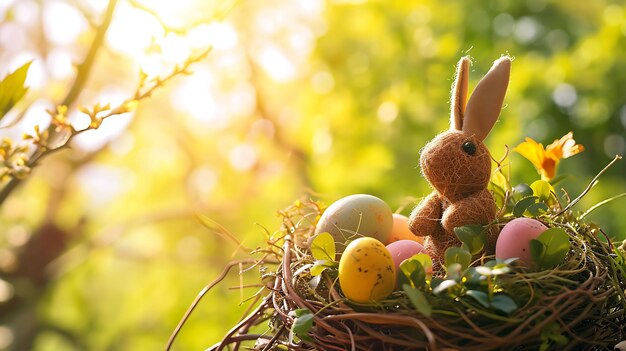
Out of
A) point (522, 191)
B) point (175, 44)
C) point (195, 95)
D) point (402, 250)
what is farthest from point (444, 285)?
point (195, 95)

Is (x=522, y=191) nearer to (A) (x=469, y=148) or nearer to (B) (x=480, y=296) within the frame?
(A) (x=469, y=148)

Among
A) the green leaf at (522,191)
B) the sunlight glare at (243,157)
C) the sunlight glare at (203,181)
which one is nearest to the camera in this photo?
the green leaf at (522,191)

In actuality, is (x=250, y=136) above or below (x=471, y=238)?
above

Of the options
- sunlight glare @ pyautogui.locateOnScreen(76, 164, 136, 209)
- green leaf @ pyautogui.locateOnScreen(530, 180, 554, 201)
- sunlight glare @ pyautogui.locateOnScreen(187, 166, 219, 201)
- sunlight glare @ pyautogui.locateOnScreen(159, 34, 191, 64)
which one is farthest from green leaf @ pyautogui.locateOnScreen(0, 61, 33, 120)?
sunlight glare @ pyautogui.locateOnScreen(187, 166, 219, 201)

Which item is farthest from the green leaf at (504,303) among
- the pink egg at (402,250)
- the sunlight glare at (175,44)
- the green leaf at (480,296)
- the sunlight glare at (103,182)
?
the sunlight glare at (103,182)

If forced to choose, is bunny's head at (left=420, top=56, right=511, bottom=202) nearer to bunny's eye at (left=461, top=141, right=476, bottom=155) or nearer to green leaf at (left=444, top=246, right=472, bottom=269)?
bunny's eye at (left=461, top=141, right=476, bottom=155)

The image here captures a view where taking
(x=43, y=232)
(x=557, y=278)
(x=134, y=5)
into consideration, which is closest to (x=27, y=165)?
(x=134, y=5)

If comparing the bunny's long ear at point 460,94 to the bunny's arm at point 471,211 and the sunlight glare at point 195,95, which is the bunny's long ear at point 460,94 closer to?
the bunny's arm at point 471,211
